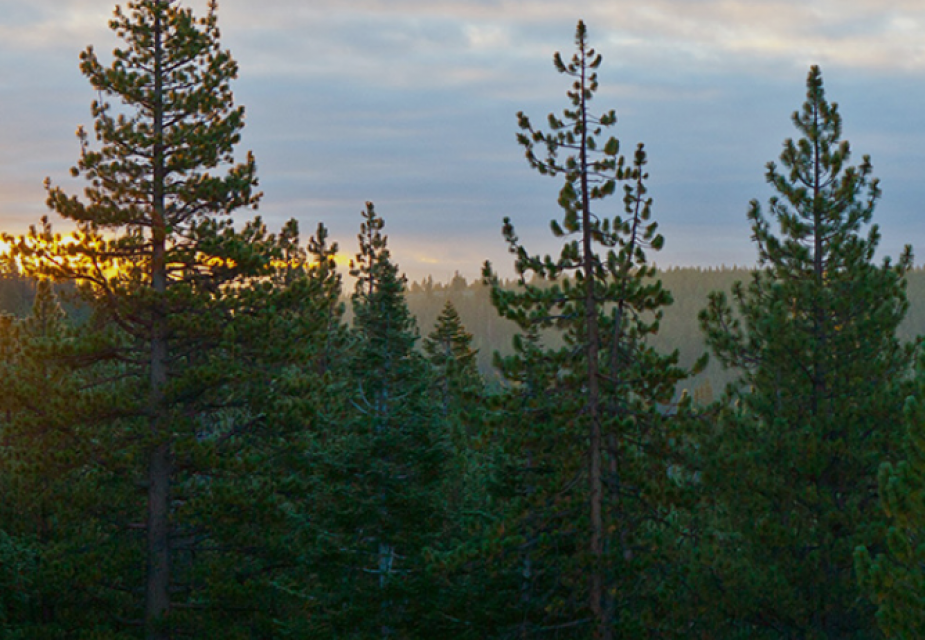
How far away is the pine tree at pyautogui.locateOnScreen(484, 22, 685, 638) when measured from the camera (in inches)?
599

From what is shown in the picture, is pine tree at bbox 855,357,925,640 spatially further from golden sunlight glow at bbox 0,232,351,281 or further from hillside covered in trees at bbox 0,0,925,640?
golden sunlight glow at bbox 0,232,351,281

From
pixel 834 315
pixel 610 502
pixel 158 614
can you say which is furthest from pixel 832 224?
pixel 158 614

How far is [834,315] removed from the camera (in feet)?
58.4

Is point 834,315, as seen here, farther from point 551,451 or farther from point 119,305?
point 119,305

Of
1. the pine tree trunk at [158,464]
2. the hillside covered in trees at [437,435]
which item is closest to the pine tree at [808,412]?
the hillside covered in trees at [437,435]

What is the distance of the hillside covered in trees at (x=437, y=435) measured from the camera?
50.9ft

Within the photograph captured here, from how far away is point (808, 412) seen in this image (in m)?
17.3

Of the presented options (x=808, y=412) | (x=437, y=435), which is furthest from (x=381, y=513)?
(x=808, y=412)

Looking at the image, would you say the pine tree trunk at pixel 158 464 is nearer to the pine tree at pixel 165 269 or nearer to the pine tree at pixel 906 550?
the pine tree at pixel 165 269

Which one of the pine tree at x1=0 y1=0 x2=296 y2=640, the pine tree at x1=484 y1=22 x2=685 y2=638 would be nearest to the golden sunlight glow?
the pine tree at x1=0 y1=0 x2=296 y2=640

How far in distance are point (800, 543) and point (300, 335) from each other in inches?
415

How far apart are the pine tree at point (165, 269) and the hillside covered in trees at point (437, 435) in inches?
2.6

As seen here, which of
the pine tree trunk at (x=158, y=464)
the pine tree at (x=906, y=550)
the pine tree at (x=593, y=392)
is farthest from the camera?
the pine tree trunk at (x=158, y=464)

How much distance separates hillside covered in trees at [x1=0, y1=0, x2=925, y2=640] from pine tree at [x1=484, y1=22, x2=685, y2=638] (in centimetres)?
6
